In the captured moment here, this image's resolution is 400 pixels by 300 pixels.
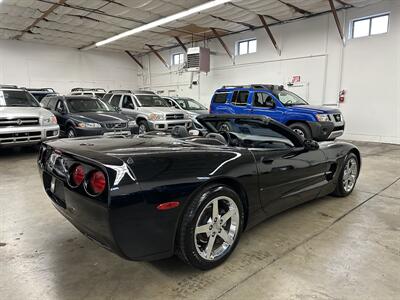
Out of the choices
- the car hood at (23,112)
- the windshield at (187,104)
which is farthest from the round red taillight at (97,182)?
the windshield at (187,104)

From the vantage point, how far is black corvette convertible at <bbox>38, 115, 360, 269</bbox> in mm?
1702

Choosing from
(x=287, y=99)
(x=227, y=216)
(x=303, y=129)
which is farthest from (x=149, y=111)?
(x=227, y=216)

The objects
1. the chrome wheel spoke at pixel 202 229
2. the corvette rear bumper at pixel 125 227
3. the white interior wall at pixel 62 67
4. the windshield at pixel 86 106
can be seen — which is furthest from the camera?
the white interior wall at pixel 62 67

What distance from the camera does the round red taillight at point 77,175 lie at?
1.88 metres

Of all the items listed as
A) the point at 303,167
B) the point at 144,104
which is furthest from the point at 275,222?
the point at 144,104

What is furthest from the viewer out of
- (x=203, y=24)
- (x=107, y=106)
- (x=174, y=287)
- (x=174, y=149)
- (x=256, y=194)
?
(x=203, y=24)

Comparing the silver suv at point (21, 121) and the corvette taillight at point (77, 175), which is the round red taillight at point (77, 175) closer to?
the corvette taillight at point (77, 175)

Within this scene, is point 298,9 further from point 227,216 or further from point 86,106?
point 227,216

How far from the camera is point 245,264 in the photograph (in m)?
2.22

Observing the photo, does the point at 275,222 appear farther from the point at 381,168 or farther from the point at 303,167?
the point at 381,168

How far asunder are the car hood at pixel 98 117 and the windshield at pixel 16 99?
985mm

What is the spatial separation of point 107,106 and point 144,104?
136cm

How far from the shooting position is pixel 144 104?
917 centimetres

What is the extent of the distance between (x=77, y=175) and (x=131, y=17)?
34.1ft
